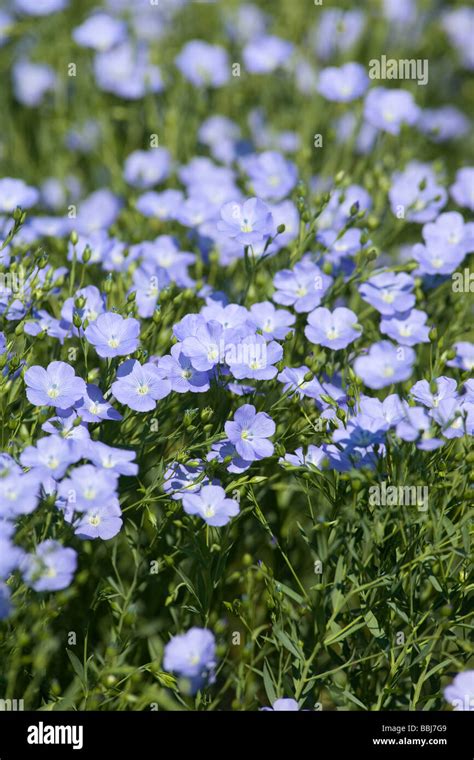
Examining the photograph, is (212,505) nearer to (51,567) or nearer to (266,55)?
(51,567)

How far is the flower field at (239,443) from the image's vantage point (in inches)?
80.8

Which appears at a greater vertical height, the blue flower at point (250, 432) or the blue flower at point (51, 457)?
the blue flower at point (250, 432)

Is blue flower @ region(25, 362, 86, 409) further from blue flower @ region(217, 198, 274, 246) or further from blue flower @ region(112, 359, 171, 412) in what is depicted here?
blue flower @ region(217, 198, 274, 246)

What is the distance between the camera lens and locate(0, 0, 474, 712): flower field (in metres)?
2.05

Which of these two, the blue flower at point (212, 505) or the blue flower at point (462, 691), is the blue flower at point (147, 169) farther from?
the blue flower at point (462, 691)

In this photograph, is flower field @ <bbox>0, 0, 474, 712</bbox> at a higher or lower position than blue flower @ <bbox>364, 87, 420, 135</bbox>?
lower

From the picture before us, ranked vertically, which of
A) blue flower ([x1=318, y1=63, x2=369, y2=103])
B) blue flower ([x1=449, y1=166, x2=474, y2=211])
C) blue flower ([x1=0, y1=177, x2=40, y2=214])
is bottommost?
blue flower ([x1=0, y1=177, x2=40, y2=214])

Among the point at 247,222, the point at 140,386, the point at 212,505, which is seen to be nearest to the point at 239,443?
the point at 212,505

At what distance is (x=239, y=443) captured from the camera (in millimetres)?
2145

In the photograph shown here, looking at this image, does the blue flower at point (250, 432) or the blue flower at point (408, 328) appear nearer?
the blue flower at point (250, 432)

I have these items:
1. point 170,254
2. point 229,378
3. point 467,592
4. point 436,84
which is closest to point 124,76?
point 170,254

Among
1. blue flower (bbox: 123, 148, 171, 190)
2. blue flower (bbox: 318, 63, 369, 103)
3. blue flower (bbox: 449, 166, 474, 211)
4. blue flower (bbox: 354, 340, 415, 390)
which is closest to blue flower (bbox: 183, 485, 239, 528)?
blue flower (bbox: 354, 340, 415, 390)

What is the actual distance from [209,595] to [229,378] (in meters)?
0.57

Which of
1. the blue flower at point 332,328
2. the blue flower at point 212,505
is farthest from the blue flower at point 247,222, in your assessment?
the blue flower at point 212,505
